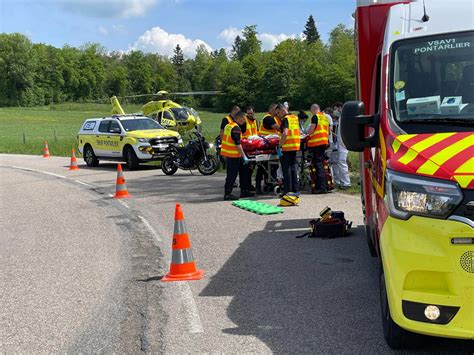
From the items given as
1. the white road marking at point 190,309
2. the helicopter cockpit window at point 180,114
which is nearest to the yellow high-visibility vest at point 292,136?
the white road marking at point 190,309

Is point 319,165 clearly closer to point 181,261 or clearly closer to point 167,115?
point 181,261

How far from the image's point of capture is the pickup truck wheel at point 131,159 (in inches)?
843

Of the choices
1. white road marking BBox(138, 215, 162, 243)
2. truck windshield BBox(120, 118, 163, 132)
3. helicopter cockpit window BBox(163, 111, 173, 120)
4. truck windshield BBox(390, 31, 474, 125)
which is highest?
truck windshield BBox(390, 31, 474, 125)

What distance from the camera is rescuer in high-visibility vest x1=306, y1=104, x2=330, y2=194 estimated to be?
13086mm

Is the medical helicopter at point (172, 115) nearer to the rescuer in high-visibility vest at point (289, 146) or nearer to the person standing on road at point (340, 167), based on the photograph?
the person standing on road at point (340, 167)

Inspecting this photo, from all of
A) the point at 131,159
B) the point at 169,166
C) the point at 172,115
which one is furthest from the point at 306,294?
the point at 172,115

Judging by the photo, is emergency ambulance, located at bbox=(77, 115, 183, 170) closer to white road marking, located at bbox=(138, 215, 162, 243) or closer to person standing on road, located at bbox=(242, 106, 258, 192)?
person standing on road, located at bbox=(242, 106, 258, 192)

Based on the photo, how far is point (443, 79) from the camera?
15.6 feet

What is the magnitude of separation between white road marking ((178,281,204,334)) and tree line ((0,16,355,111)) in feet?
315

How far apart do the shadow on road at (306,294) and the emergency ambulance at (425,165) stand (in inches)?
18.0

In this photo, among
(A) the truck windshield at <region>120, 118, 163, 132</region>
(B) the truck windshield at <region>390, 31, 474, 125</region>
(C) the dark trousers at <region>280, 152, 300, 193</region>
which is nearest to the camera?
(B) the truck windshield at <region>390, 31, 474, 125</region>

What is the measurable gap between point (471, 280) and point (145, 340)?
2.60 m

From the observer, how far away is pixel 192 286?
636 centimetres

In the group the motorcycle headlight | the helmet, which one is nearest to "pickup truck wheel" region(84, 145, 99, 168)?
the helmet
